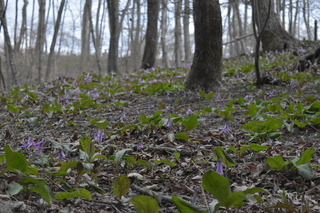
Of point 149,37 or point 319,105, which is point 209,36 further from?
point 149,37

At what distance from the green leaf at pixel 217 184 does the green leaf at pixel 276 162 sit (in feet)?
2.27

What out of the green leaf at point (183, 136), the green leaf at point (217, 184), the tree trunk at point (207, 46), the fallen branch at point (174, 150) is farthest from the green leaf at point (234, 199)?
the tree trunk at point (207, 46)

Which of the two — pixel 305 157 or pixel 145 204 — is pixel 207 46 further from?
pixel 145 204

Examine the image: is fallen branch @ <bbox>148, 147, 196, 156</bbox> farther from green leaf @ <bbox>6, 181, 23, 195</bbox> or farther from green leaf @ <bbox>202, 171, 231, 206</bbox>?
green leaf @ <bbox>6, 181, 23, 195</bbox>

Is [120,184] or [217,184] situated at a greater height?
[217,184]

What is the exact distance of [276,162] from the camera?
1851 mm

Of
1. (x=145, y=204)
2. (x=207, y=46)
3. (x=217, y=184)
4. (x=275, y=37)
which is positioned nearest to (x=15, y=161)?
(x=145, y=204)

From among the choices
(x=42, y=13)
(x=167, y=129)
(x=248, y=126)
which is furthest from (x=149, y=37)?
(x=248, y=126)

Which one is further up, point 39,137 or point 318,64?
point 318,64

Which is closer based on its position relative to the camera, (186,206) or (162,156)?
(186,206)

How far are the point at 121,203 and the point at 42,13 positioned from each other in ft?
40.0

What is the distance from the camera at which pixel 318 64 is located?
22.2ft

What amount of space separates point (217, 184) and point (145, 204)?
0.28 m

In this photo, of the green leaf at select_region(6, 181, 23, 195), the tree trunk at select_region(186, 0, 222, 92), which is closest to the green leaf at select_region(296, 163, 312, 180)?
the green leaf at select_region(6, 181, 23, 195)
